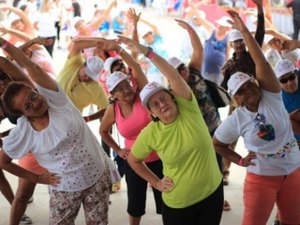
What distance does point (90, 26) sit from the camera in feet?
26.0

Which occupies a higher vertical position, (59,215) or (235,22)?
(235,22)

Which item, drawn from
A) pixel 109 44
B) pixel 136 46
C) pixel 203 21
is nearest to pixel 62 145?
pixel 136 46

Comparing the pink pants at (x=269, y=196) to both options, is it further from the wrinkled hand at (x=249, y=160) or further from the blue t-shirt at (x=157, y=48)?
the blue t-shirt at (x=157, y=48)

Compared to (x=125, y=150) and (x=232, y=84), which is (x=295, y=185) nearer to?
(x=232, y=84)

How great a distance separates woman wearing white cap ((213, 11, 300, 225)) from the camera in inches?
121

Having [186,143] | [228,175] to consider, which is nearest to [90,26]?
[228,175]

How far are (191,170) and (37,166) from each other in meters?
1.55

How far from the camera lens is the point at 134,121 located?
3.69 meters

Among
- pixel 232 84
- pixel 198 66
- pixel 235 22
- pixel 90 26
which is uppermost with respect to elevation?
pixel 235 22

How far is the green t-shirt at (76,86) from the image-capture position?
442 cm

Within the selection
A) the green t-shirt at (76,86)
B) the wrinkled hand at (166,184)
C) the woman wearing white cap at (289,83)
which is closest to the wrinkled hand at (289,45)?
the woman wearing white cap at (289,83)

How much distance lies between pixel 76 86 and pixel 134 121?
1016 mm

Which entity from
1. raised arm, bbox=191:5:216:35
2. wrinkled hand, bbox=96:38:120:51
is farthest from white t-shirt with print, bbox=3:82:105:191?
raised arm, bbox=191:5:216:35

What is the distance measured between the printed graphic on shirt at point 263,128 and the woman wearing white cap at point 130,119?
92cm
